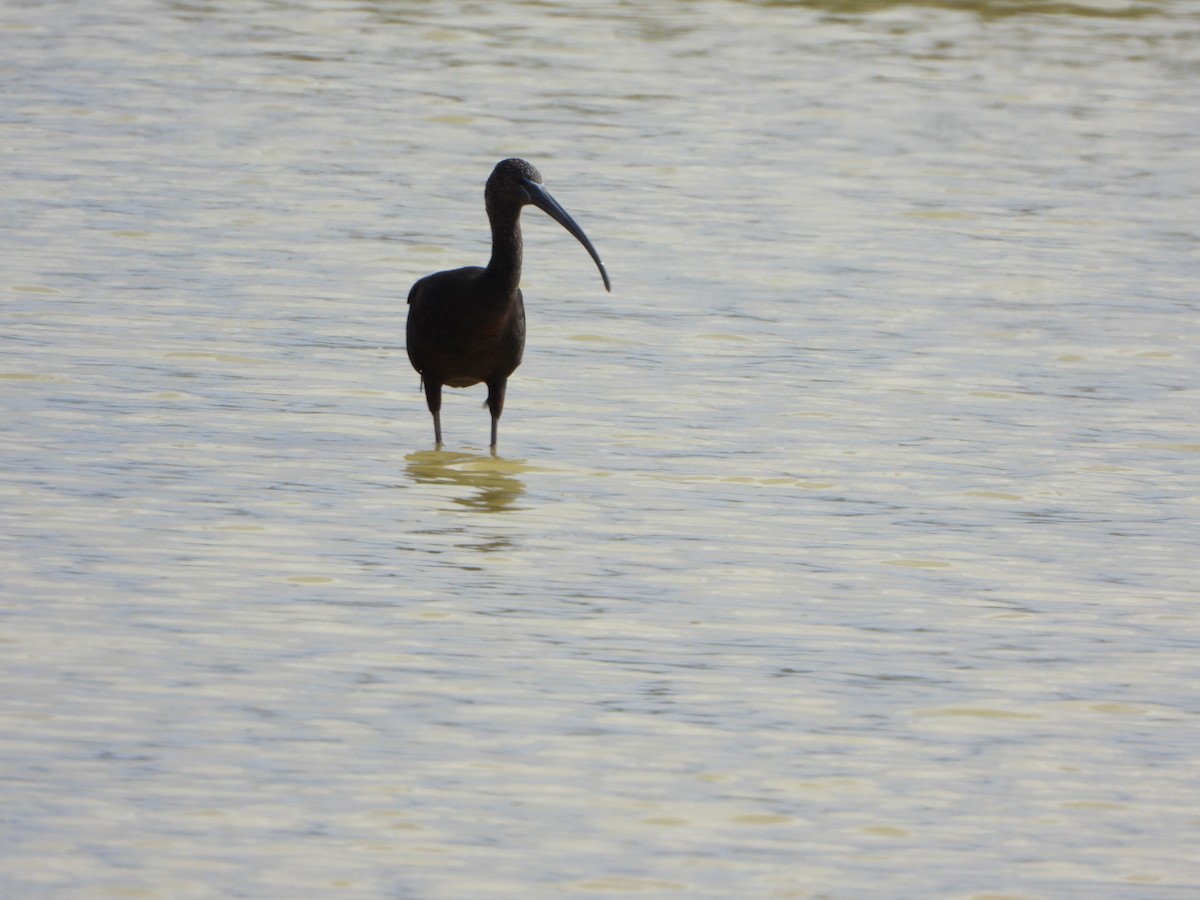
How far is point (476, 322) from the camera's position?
1029 centimetres

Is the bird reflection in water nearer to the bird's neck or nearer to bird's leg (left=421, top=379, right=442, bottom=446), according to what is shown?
bird's leg (left=421, top=379, right=442, bottom=446)

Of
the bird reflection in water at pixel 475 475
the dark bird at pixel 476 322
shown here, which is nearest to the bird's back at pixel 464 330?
the dark bird at pixel 476 322

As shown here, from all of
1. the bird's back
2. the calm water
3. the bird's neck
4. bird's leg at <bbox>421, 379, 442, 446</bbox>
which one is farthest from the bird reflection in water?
the bird's neck

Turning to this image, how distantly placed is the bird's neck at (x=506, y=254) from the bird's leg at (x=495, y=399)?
1.44 ft

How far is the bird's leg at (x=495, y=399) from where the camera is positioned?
34.5 feet

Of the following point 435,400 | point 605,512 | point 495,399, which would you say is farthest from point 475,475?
point 605,512

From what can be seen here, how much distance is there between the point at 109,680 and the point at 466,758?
120 centimetres

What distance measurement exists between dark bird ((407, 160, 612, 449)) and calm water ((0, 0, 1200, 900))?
0.39 meters

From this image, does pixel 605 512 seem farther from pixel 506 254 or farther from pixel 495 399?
pixel 506 254

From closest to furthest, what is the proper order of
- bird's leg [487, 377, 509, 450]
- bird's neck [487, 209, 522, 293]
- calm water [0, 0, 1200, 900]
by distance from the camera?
calm water [0, 0, 1200, 900] < bird's neck [487, 209, 522, 293] < bird's leg [487, 377, 509, 450]

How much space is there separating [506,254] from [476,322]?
336mm

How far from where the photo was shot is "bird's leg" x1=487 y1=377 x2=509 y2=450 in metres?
10.5

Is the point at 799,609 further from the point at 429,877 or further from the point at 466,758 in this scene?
the point at 429,877

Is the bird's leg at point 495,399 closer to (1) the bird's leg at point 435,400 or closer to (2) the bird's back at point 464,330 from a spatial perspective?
(2) the bird's back at point 464,330
